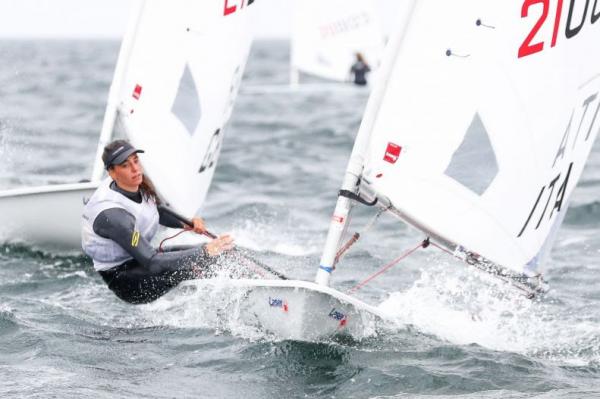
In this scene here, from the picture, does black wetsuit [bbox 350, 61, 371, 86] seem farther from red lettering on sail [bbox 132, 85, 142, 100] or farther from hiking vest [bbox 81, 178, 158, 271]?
hiking vest [bbox 81, 178, 158, 271]

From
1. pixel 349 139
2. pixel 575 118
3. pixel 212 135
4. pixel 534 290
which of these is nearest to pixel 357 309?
pixel 534 290

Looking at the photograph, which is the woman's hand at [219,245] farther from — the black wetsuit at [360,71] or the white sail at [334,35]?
the black wetsuit at [360,71]

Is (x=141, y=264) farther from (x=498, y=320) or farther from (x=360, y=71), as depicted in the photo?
(x=360, y=71)

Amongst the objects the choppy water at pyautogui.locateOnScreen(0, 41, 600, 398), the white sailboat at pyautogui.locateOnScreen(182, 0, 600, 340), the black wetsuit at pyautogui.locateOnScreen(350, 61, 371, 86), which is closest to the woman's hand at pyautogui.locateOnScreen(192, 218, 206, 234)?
the choppy water at pyautogui.locateOnScreen(0, 41, 600, 398)

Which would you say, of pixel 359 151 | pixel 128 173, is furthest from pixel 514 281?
pixel 128 173

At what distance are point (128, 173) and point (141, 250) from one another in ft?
1.23

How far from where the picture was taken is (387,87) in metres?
4.65

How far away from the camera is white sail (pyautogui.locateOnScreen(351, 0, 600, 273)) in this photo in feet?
14.7

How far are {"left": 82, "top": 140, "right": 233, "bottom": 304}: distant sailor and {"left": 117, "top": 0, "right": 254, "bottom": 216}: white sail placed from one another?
1.22 m

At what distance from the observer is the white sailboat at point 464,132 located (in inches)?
177

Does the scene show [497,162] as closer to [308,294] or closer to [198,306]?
[308,294]

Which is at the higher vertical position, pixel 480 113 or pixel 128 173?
pixel 480 113

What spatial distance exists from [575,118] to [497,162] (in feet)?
1.46

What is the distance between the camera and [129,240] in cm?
496
